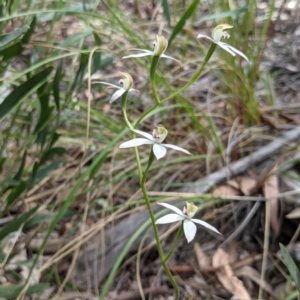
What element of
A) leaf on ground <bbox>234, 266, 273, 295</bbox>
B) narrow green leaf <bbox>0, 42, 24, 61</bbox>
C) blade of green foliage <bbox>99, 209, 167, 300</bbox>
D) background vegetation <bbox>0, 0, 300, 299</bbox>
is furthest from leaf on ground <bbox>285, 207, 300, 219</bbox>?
narrow green leaf <bbox>0, 42, 24, 61</bbox>

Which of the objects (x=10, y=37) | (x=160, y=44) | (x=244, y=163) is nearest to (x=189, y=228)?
(x=160, y=44)

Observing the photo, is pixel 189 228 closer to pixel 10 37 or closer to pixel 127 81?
pixel 127 81

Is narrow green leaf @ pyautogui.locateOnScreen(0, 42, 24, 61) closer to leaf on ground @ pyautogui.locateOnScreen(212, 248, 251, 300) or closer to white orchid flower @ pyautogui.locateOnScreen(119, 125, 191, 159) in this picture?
white orchid flower @ pyautogui.locateOnScreen(119, 125, 191, 159)

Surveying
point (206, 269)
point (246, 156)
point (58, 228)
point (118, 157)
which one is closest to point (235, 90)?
point (246, 156)

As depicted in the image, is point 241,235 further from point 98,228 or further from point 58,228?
point 58,228

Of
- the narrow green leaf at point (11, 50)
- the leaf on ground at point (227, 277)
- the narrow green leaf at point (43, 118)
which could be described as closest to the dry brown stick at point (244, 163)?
the leaf on ground at point (227, 277)

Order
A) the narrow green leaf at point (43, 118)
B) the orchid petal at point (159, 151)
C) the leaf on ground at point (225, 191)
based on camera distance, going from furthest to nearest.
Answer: the leaf on ground at point (225, 191)
the narrow green leaf at point (43, 118)
the orchid petal at point (159, 151)

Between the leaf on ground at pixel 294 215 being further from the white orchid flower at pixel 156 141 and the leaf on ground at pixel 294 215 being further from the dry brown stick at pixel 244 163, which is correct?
the white orchid flower at pixel 156 141
